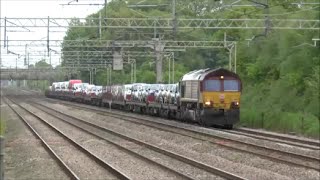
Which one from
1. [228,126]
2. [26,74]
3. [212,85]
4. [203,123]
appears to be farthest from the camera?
[26,74]

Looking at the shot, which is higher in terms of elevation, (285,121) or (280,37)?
(280,37)

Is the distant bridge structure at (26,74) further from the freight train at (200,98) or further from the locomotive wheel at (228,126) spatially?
the locomotive wheel at (228,126)

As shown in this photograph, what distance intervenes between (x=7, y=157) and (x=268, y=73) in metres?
32.9

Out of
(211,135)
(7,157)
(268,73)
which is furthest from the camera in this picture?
(268,73)

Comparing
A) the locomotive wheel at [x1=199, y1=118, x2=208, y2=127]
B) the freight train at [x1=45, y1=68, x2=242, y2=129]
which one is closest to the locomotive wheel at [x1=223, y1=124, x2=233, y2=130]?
the freight train at [x1=45, y1=68, x2=242, y2=129]

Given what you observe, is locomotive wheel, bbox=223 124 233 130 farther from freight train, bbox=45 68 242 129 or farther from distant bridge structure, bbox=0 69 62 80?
distant bridge structure, bbox=0 69 62 80

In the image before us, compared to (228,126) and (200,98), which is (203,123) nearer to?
(228,126)

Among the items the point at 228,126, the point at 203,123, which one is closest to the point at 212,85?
the point at 203,123

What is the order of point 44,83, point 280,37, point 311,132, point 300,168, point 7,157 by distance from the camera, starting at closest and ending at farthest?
point 300,168, point 7,157, point 311,132, point 280,37, point 44,83

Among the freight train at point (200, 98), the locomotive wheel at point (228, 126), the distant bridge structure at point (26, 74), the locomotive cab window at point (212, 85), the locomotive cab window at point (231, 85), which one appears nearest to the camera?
the freight train at point (200, 98)

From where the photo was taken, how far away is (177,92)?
39.1 metres

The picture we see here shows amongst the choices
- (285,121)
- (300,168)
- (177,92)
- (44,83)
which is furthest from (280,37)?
(44,83)

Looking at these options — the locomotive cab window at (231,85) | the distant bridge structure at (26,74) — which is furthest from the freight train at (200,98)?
the distant bridge structure at (26,74)

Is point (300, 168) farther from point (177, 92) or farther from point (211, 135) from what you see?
point (177, 92)
